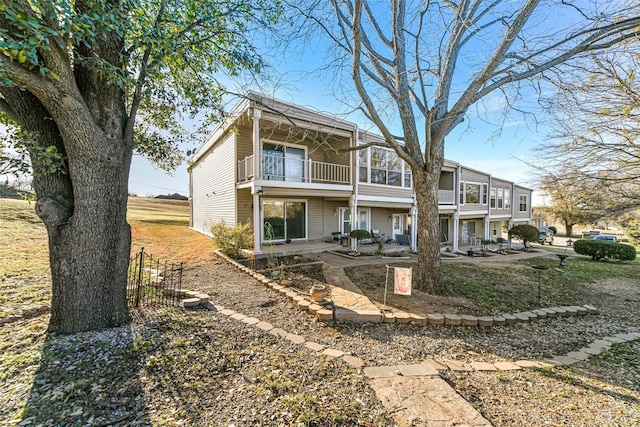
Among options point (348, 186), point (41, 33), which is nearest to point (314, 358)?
point (41, 33)

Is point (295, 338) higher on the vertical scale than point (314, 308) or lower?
lower

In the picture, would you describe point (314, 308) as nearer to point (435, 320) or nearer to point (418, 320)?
point (418, 320)

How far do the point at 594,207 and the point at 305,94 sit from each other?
33.6ft

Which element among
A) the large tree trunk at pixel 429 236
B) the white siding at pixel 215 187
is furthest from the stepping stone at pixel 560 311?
the white siding at pixel 215 187

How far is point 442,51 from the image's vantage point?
616 cm

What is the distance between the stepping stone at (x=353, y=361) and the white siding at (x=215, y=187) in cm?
835

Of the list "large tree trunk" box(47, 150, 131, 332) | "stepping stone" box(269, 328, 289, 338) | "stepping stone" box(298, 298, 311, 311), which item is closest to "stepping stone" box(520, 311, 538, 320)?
"stepping stone" box(298, 298, 311, 311)

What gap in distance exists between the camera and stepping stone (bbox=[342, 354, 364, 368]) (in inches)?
115

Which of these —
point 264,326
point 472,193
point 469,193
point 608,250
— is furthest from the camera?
point 472,193

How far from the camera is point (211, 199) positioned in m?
13.7

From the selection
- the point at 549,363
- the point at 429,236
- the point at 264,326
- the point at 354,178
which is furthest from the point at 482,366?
the point at 354,178

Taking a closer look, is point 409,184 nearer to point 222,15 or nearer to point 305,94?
point 305,94

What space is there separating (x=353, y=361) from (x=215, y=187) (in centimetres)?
1207

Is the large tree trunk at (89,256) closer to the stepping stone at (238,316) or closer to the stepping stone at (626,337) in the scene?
the stepping stone at (238,316)
